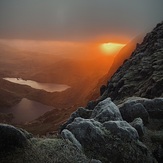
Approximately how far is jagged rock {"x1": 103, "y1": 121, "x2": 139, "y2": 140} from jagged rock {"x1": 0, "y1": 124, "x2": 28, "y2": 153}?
41.5 feet

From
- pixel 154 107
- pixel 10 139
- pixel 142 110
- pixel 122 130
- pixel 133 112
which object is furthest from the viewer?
pixel 154 107

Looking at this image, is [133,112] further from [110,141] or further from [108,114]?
[110,141]

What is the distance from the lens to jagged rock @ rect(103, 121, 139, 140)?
3209 cm

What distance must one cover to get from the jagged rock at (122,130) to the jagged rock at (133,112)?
25.3 ft

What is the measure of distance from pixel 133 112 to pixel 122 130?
33.1ft

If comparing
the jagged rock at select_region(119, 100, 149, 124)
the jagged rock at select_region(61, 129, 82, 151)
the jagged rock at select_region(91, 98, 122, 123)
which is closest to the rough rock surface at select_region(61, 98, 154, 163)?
the jagged rock at select_region(61, 129, 82, 151)

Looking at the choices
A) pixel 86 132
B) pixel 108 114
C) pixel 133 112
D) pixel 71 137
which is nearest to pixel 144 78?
pixel 133 112

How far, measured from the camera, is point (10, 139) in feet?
79.6

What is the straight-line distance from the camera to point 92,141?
30406mm

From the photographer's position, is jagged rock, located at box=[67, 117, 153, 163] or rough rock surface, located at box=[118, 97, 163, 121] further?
rough rock surface, located at box=[118, 97, 163, 121]

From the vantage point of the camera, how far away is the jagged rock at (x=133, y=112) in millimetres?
41312

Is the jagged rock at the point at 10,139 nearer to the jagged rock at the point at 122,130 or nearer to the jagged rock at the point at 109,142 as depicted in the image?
the jagged rock at the point at 109,142

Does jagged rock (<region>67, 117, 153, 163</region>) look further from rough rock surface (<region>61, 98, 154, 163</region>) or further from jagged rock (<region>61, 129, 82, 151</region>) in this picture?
jagged rock (<region>61, 129, 82, 151</region>)

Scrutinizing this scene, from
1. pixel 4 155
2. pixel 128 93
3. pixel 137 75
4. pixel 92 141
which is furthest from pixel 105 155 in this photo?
pixel 137 75
